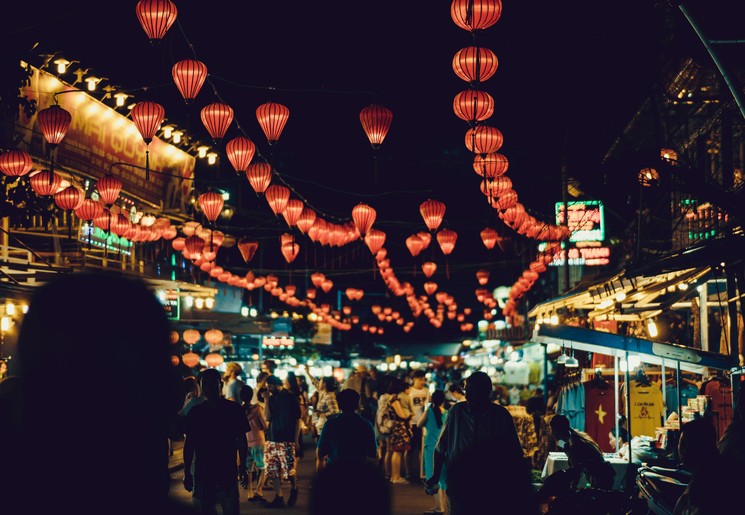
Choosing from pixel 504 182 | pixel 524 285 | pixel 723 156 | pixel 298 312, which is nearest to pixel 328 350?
pixel 298 312

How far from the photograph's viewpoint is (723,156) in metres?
15.0

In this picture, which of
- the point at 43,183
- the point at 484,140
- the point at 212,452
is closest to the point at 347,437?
the point at 212,452

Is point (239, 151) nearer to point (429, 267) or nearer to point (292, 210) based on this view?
point (292, 210)

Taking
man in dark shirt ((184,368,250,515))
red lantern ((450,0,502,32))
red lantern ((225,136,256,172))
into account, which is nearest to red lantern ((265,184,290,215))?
red lantern ((225,136,256,172))

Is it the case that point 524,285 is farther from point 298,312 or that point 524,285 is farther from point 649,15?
point 298,312

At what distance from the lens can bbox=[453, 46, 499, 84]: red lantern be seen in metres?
15.1

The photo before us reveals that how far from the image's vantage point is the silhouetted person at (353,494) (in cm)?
188

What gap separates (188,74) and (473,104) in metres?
5.01

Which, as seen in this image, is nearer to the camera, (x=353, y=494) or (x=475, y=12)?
(x=353, y=494)

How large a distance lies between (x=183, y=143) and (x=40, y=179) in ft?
50.1

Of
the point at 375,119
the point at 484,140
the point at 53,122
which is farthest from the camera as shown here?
the point at 484,140

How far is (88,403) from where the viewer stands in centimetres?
156

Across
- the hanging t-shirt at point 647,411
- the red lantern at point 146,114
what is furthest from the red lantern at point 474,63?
the hanging t-shirt at point 647,411

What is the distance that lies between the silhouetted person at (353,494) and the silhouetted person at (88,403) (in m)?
0.37
